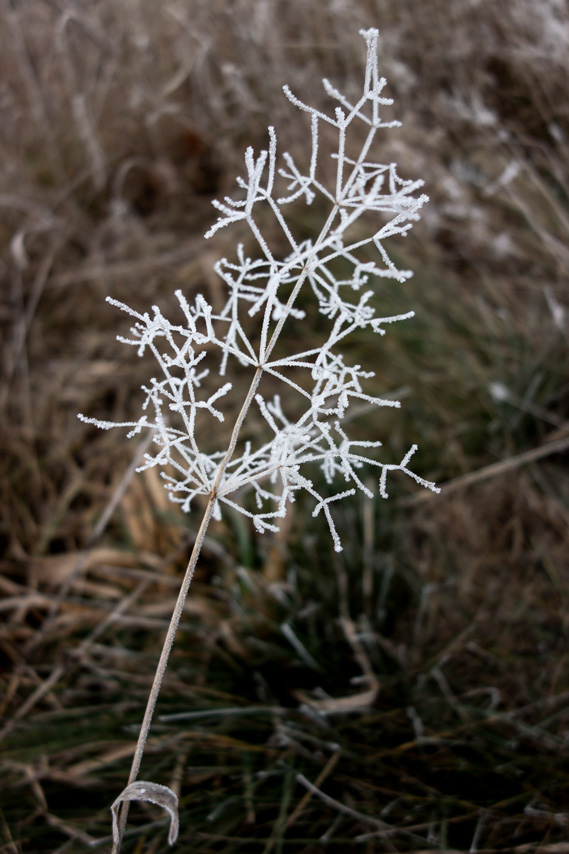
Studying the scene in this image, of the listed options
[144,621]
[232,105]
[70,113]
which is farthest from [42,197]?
[144,621]

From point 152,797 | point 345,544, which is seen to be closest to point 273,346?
point 152,797

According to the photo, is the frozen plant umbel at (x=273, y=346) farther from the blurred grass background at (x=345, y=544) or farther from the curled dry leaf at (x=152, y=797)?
the blurred grass background at (x=345, y=544)

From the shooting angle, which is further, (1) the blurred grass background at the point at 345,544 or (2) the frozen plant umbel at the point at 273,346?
(1) the blurred grass background at the point at 345,544

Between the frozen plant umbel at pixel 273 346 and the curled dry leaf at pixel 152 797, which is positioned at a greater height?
the frozen plant umbel at pixel 273 346

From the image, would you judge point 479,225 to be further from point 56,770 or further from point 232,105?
point 56,770

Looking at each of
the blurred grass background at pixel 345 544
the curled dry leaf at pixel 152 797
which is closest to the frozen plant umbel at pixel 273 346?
the curled dry leaf at pixel 152 797

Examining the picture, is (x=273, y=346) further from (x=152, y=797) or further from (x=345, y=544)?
(x=345, y=544)

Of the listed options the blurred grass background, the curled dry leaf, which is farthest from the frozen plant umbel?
the blurred grass background

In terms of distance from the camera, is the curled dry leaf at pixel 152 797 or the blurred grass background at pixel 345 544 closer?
the curled dry leaf at pixel 152 797
